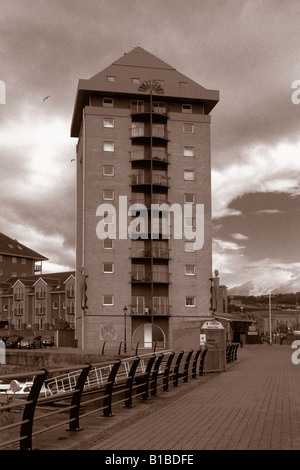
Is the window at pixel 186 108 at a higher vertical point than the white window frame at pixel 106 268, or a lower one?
higher

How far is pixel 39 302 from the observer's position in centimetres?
10156

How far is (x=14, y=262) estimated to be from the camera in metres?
123

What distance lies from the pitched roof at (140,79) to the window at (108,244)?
47.3 ft

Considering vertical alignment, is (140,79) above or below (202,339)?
above

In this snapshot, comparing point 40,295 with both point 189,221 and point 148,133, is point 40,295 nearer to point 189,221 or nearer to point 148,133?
point 189,221

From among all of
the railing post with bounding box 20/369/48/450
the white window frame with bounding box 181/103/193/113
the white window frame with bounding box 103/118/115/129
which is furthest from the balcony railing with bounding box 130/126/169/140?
the railing post with bounding box 20/369/48/450

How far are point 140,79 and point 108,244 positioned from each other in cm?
1769

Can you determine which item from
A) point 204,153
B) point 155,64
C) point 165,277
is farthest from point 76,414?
point 155,64

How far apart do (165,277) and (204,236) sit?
5.83m

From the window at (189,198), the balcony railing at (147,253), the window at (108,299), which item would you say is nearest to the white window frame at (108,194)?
the balcony railing at (147,253)

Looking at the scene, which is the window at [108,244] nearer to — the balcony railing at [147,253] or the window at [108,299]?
the balcony railing at [147,253]

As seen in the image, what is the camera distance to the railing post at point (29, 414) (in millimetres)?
8109

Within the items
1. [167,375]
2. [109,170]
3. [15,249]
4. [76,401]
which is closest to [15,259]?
[15,249]
